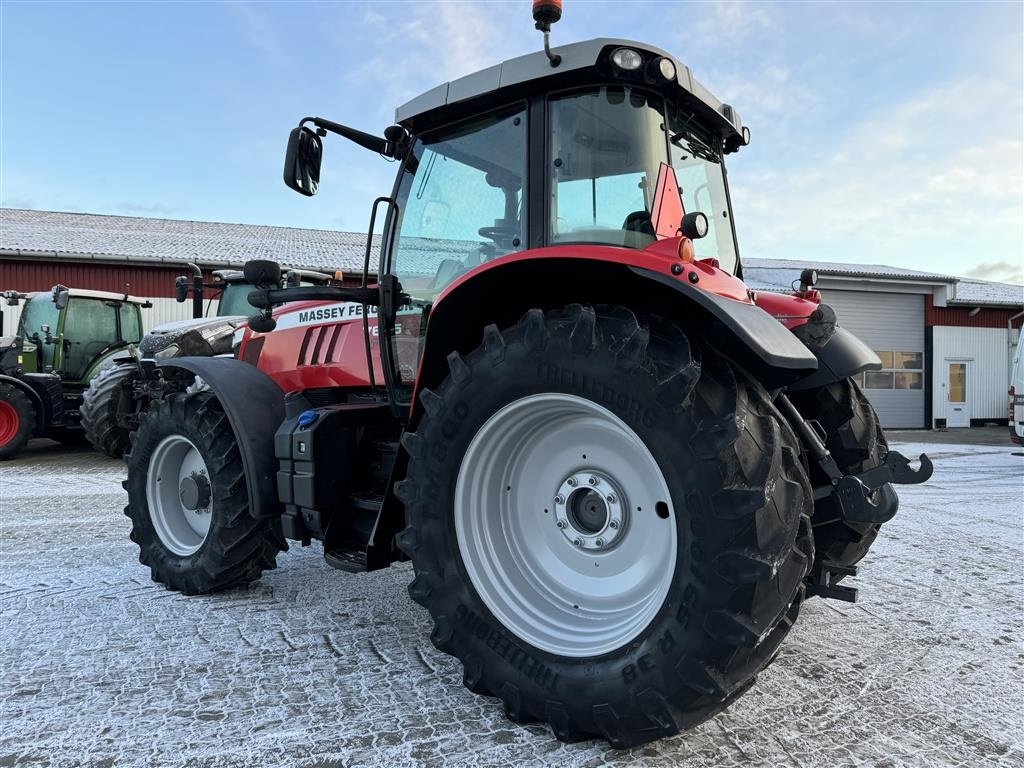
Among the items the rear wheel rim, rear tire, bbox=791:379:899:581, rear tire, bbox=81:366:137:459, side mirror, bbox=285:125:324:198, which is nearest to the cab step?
side mirror, bbox=285:125:324:198

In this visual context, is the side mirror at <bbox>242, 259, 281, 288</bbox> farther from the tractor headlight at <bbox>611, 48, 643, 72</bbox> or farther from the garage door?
the garage door

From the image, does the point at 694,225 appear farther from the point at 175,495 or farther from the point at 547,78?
the point at 175,495

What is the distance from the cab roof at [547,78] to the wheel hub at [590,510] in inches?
55.3

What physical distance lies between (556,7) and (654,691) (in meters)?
2.16

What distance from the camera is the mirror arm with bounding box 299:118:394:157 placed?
122 inches

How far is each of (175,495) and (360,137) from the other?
7.26ft

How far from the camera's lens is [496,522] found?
2.55 metres

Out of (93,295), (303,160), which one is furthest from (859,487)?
(93,295)

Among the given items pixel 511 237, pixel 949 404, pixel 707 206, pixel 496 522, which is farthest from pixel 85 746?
pixel 949 404

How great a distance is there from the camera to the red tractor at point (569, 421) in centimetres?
196

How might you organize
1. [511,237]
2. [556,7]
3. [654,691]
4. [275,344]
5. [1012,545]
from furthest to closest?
1. [1012,545]
2. [275,344]
3. [511,237]
4. [556,7]
5. [654,691]

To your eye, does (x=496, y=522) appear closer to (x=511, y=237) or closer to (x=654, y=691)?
(x=654, y=691)

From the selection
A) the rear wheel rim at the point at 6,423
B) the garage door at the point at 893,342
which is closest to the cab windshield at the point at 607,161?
the rear wheel rim at the point at 6,423

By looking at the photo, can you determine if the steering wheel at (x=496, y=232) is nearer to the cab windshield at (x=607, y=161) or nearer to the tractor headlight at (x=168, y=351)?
the cab windshield at (x=607, y=161)
